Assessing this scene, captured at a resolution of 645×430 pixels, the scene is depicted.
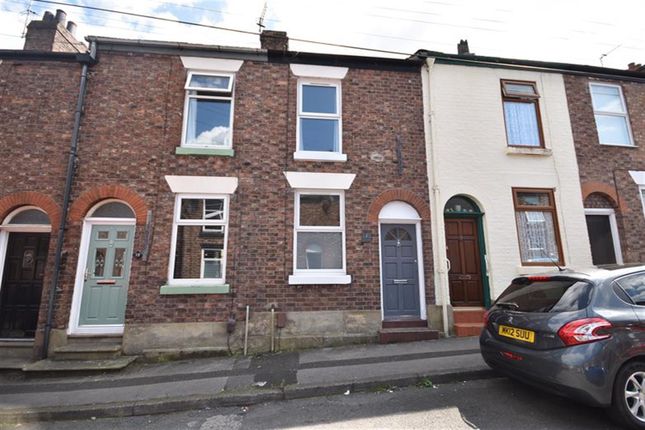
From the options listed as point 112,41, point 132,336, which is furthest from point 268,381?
point 112,41

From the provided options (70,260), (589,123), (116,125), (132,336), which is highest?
(589,123)

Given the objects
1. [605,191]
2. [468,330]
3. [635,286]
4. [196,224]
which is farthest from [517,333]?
[605,191]

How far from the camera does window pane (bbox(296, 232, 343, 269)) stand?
705 centimetres

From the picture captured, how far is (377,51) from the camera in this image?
7.80 m

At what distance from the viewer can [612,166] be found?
8.27 m

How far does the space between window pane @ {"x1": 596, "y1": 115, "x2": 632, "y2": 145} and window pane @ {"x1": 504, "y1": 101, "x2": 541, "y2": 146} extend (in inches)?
70.1

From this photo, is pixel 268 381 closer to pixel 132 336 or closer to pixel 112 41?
pixel 132 336

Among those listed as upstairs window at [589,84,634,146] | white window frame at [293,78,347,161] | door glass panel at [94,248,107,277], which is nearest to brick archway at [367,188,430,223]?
white window frame at [293,78,347,161]

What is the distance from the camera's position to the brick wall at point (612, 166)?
8.02m

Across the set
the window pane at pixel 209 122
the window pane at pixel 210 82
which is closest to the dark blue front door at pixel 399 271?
the window pane at pixel 209 122

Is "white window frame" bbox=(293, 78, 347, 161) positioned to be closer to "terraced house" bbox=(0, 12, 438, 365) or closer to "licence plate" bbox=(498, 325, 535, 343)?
"terraced house" bbox=(0, 12, 438, 365)

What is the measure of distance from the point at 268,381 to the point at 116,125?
6014mm

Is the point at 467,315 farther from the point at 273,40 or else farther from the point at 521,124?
the point at 273,40

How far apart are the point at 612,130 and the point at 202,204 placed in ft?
34.6
